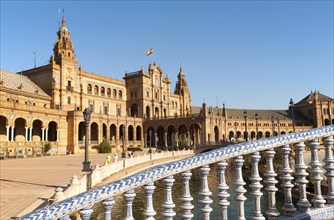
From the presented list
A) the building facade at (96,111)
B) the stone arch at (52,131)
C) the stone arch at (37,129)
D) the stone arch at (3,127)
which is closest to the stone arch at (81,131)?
the building facade at (96,111)

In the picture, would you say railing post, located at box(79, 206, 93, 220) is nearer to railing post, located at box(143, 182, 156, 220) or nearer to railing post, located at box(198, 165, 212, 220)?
railing post, located at box(143, 182, 156, 220)

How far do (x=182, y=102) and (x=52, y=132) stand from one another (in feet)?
142

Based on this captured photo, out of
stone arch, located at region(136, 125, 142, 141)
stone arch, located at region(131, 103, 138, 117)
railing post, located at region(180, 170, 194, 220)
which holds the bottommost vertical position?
railing post, located at region(180, 170, 194, 220)

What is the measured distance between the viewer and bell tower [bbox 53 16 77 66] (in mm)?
52950

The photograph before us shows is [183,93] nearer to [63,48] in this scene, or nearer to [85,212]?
[63,48]

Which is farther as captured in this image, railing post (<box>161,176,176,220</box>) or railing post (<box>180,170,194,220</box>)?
railing post (<box>180,170,194,220</box>)

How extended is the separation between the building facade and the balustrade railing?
30.0 m

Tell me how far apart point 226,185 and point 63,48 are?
5718cm

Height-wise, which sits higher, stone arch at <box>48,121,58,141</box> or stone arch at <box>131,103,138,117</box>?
stone arch at <box>131,103,138,117</box>

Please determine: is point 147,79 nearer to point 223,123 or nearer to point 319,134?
point 223,123

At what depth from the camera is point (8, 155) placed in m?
34.6

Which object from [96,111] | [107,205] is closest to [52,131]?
[96,111]

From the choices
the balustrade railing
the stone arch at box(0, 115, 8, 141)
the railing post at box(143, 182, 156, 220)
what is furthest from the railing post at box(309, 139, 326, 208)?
the stone arch at box(0, 115, 8, 141)

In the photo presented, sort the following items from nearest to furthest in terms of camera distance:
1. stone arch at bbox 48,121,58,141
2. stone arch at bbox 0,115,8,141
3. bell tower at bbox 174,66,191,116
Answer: stone arch at bbox 0,115,8,141
stone arch at bbox 48,121,58,141
bell tower at bbox 174,66,191,116
